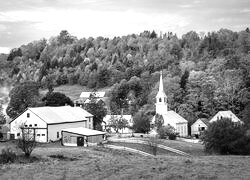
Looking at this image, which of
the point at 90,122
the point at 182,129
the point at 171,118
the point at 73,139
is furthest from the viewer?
the point at 182,129

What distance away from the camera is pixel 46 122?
229 ft

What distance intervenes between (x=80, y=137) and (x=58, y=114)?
1022cm

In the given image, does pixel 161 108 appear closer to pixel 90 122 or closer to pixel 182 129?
pixel 182 129

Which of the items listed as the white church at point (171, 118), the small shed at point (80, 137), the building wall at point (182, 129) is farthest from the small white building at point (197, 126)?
the small shed at point (80, 137)

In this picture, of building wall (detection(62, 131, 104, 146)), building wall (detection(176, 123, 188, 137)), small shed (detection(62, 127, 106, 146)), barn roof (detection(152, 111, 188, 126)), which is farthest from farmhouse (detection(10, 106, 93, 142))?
building wall (detection(176, 123, 188, 137))

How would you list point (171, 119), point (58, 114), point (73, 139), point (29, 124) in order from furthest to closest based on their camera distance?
point (171, 119) < point (58, 114) < point (29, 124) < point (73, 139)

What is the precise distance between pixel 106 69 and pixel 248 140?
472 feet

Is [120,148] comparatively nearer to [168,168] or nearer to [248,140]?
[248,140]

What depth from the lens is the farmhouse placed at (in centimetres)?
7000

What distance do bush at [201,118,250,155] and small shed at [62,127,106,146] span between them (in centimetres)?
1582

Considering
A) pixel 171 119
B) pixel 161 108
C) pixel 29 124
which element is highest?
pixel 161 108

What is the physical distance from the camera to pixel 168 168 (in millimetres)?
34062

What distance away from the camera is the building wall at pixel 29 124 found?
230 feet

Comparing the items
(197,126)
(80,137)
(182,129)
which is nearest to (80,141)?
(80,137)
